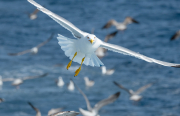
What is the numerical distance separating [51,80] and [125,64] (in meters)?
6.31

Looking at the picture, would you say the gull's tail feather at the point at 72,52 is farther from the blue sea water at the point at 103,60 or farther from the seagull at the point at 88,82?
the seagull at the point at 88,82

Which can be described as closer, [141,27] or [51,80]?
[51,80]

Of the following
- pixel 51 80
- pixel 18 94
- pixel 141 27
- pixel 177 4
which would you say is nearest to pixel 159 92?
pixel 51 80

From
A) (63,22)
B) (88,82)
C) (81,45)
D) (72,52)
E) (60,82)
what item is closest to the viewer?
(63,22)

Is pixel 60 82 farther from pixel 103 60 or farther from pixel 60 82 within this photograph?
pixel 103 60

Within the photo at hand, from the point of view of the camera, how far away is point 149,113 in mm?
18234

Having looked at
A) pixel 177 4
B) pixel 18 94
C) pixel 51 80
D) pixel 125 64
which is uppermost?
pixel 177 4

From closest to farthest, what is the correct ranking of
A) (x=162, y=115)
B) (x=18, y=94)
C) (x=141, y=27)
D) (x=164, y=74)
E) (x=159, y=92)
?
(x=162, y=115) < (x=18, y=94) < (x=159, y=92) < (x=164, y=74) < (x=141, y=27)

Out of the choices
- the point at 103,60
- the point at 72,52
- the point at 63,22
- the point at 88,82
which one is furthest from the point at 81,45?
the point at 103,60

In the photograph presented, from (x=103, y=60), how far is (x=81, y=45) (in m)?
15.4

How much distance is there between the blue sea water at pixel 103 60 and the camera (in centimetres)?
1870

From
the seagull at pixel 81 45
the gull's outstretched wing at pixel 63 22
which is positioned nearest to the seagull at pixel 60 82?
the seagull at pixel 81 45

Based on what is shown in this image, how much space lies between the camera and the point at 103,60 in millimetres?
25062

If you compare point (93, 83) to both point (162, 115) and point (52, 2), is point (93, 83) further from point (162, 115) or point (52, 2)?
point (52, 2)
